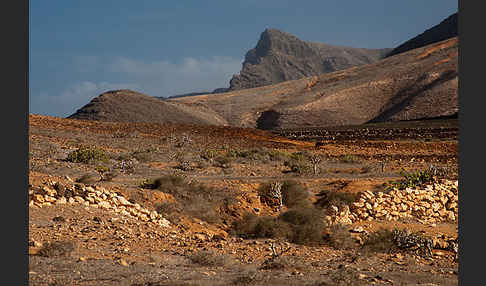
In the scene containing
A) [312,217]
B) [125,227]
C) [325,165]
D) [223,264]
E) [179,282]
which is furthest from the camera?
[325,165]

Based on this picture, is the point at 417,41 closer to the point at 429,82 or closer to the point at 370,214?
the point at 429,82

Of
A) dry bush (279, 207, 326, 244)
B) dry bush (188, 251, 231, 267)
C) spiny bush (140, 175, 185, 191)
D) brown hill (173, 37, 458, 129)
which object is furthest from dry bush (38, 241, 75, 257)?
brown hill (173, 37, 458, 129)

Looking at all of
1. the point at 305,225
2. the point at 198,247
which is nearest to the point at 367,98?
the point at 305,225

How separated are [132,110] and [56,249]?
5612cm

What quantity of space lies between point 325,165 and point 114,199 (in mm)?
12564

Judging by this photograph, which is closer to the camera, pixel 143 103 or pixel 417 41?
pixel 143 103

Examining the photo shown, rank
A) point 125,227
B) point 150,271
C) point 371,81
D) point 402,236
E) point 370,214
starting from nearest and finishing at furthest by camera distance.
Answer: point 150,271 → point 125,227 → point 402,236 → point 370,214 → point 371,81

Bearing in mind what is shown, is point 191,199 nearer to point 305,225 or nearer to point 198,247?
point 305,225

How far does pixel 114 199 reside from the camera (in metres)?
10.4

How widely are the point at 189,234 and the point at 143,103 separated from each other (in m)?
56.6

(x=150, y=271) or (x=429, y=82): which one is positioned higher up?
(x=429, y=82)

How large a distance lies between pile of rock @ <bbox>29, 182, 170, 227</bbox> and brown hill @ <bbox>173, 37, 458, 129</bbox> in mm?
55978

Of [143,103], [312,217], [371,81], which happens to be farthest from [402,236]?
[371,81]

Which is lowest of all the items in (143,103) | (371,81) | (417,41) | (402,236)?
(402,236)
